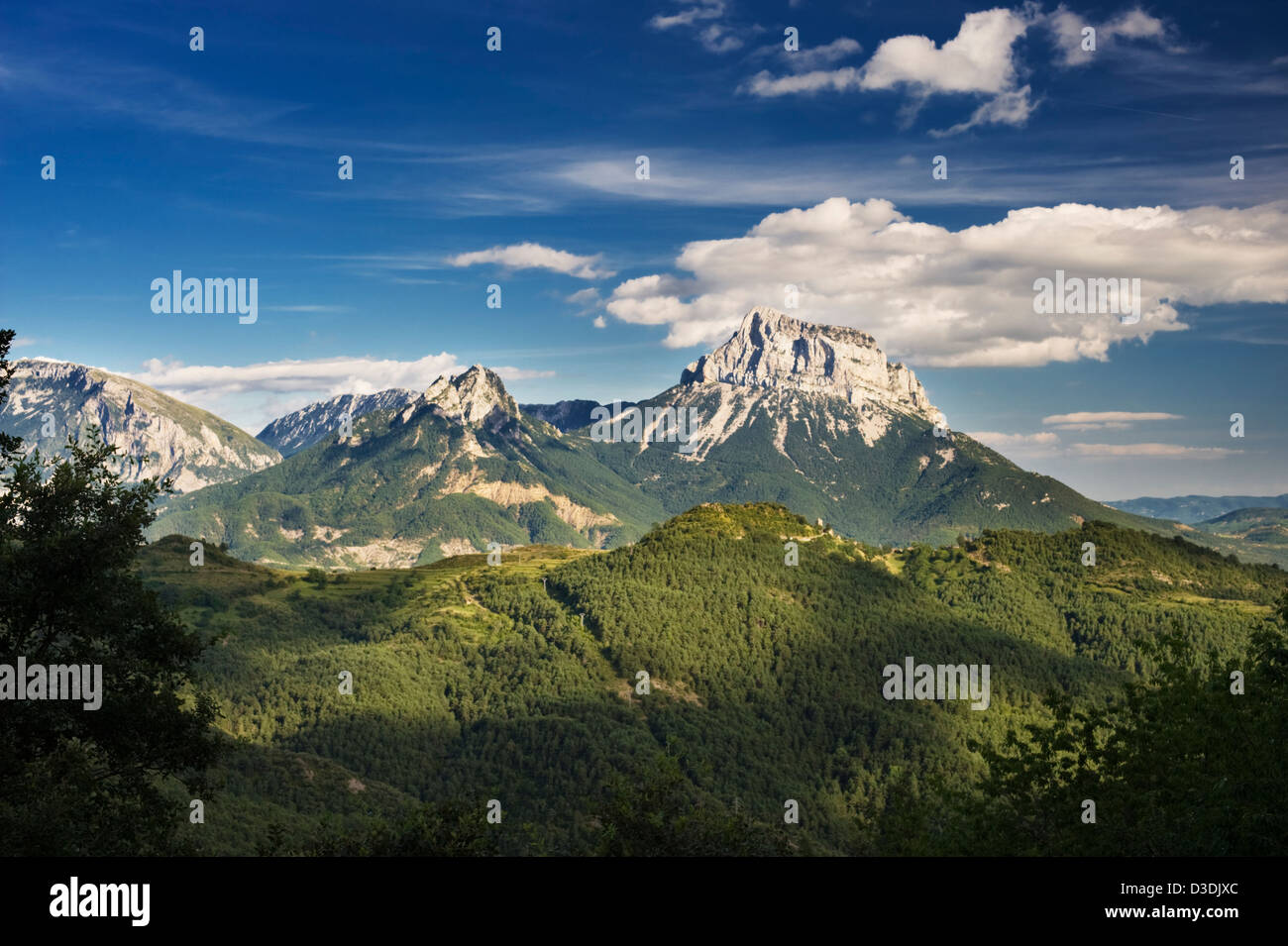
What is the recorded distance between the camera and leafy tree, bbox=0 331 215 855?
103 ft

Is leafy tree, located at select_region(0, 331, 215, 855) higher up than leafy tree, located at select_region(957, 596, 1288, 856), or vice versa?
leafy tree, located at select_region(0, 331, 215, 855)

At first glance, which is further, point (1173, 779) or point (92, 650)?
point (1173, 779)

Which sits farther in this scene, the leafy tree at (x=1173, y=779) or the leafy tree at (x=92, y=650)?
the leafy tree at (x=1173, y=779)

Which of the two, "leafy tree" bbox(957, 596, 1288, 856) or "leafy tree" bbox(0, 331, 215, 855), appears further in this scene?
"leafy tree" bbox(957, 596, 1288, 856)

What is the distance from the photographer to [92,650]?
34.4m

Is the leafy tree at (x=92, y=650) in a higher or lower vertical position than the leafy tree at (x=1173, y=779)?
higher

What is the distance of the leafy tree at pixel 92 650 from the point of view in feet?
103

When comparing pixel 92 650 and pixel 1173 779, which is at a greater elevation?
pixel 92 650
